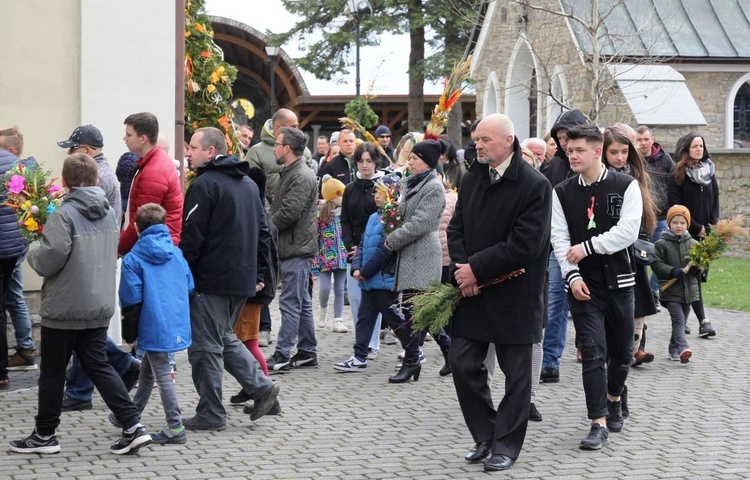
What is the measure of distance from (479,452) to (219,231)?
2129mm

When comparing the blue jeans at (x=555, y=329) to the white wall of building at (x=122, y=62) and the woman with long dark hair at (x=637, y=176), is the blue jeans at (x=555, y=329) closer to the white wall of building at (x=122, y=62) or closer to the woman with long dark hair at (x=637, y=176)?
the woman with long dark hair at (x=637, y=176)

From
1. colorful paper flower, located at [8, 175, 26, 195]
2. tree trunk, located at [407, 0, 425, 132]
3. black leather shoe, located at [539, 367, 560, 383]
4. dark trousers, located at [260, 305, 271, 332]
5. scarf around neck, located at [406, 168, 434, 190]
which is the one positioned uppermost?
tree trunk, located at [407, 0, 425, 132]

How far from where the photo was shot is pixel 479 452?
7059mm

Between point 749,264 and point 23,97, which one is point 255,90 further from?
point 23,97

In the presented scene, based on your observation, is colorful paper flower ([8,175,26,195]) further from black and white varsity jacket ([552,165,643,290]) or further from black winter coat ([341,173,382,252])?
black winter coat ([341,173,382,252])

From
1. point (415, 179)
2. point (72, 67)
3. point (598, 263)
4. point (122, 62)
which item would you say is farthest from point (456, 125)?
point (598, 263)

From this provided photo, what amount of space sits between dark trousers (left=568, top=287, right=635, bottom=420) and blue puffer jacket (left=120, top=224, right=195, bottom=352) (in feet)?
8.03

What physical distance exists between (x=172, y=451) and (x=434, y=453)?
1.55 meters

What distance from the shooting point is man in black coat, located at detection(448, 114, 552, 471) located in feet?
22.5

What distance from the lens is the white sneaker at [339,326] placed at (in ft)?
41.1

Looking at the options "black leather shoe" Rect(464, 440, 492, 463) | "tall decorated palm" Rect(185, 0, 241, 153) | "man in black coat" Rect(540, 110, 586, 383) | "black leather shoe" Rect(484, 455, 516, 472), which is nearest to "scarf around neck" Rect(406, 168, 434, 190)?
"man in black coat" Rect(540, 110, 586, 383)

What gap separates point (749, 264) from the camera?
2147 centimetres

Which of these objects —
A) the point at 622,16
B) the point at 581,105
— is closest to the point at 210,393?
the point at 581,105

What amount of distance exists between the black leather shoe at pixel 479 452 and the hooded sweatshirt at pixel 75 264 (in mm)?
2268
